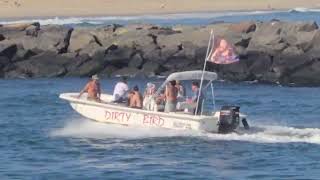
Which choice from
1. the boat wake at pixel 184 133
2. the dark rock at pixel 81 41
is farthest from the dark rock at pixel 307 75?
the boat wake at pixel 184 133

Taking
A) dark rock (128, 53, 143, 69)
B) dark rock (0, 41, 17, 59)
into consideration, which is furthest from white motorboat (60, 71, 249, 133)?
dark rock (0, 41, 17, 59)

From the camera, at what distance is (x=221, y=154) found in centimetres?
2475

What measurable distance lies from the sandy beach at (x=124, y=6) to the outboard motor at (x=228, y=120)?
51.6m

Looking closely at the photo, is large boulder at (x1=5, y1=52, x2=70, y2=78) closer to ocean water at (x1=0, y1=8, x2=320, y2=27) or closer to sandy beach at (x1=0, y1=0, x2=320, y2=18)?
ocean water at (x1=0, y1=8, x2=320, y2=27)

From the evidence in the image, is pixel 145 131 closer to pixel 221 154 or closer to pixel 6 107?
pixel 221 154

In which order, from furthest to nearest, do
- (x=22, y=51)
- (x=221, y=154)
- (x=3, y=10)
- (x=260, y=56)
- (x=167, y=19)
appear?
1. (x=3, y=10)
2. (x=167, y=19)
3. (x=22, y=51)
4. (x=260, y=56)
5. (x=221, y=154)

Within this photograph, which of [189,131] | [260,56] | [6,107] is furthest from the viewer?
[260,56]

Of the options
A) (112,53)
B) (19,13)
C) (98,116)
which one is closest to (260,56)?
(112,53)

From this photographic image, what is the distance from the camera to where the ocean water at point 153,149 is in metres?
23.2

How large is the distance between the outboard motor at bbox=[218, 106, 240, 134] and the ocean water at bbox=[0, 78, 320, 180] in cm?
24

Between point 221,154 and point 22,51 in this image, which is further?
point 22,51

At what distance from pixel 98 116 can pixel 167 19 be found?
46.6 metres

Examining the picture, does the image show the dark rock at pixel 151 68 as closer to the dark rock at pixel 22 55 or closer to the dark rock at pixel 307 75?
the dark rock at pixel 22 55

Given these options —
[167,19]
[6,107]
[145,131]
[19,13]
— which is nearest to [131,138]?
[145,131]
